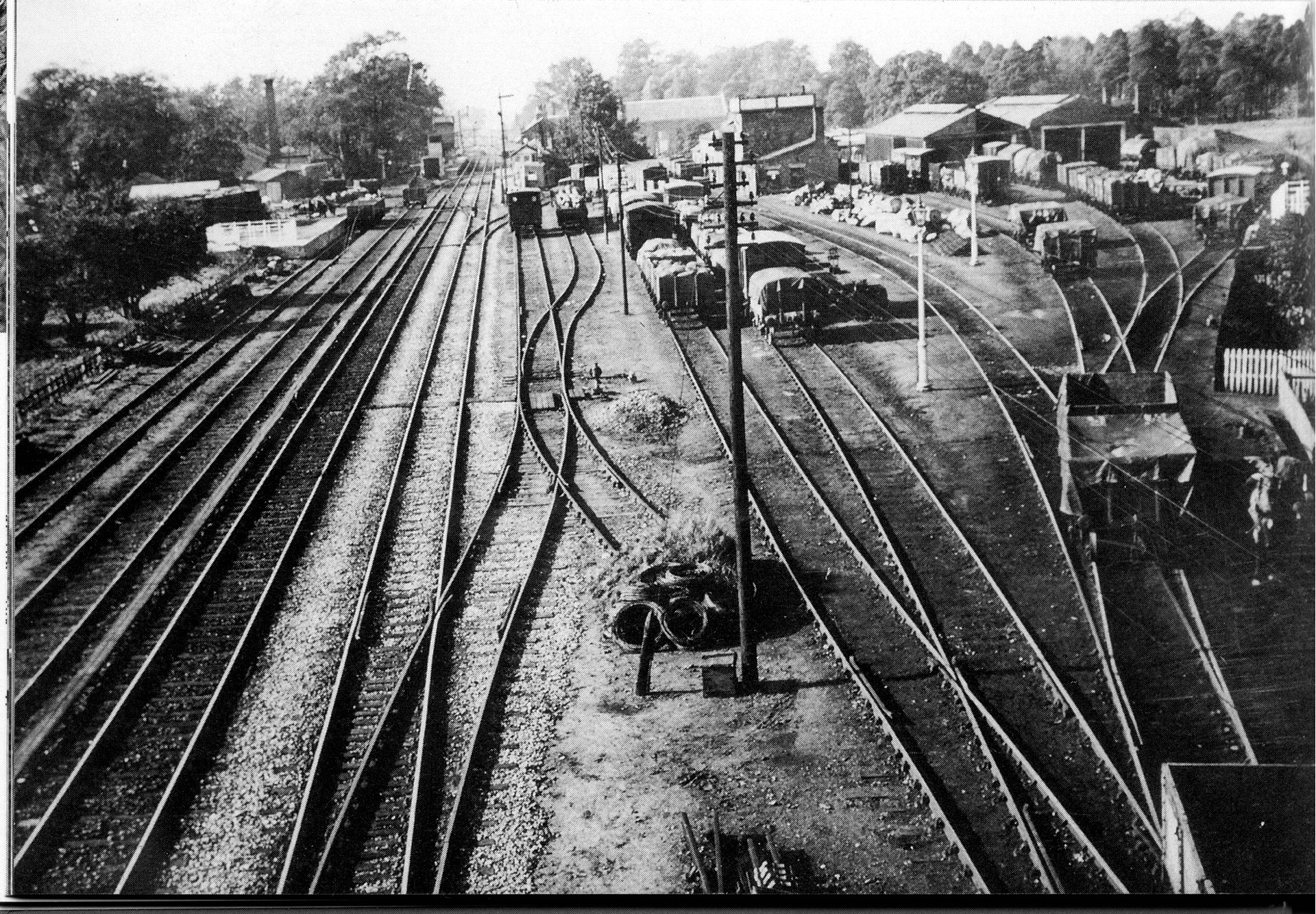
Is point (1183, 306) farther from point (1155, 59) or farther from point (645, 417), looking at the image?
point (645, 417)

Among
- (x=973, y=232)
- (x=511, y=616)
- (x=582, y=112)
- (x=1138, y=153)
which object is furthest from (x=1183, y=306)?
(x=511, y=616)

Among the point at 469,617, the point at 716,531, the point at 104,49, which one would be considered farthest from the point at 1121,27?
the point at 104,49

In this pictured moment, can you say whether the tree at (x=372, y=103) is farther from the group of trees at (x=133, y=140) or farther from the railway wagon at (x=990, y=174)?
the railway wagon at (x=990, y=174)

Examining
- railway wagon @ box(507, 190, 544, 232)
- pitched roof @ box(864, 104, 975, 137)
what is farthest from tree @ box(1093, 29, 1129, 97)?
railway wagon @ box(507, 190, 544, 232)

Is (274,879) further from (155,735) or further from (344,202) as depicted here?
(344,202)

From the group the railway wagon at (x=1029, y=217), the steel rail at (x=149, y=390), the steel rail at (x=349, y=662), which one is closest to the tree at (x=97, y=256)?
the steel rail at (x=149, y=390)
